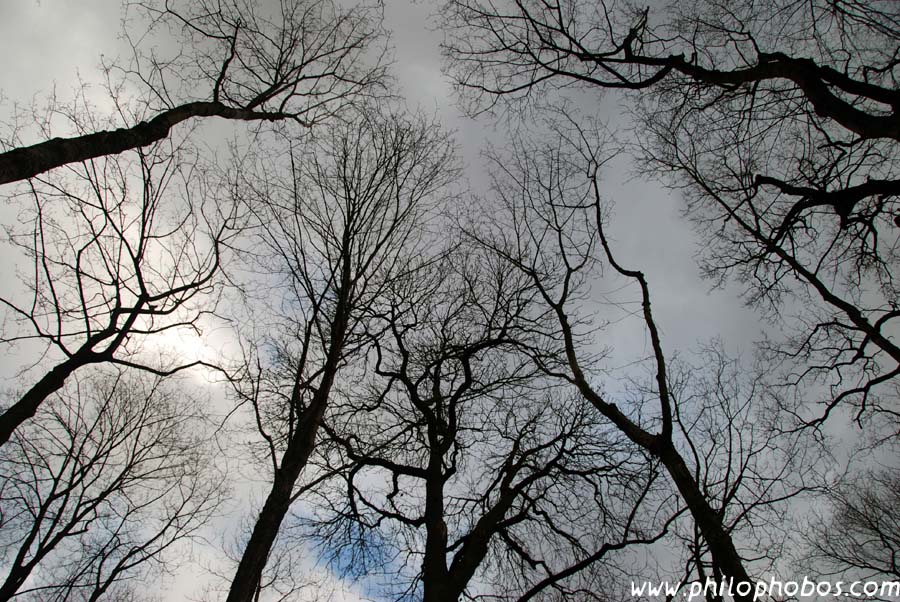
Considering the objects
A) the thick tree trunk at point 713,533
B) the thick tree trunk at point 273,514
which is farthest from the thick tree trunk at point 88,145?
the thick tree trunk at point 713,533

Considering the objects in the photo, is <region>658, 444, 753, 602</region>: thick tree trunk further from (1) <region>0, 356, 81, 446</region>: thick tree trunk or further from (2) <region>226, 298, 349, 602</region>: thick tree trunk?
(1) <region>0, 356, 81, 446</region>: thick tree trunk

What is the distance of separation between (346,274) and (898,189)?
6.55 m

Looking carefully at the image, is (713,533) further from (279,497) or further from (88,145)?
(88,145)

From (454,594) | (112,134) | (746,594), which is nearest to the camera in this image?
(746,594)

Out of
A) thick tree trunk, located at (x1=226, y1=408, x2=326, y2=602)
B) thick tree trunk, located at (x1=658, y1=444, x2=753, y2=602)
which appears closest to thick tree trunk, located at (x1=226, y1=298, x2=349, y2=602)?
thick tree trunk, located at (x1=226, y1=408, x2=326, y2=602)

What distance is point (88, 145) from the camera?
404 cm

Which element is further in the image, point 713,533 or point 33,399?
point 33,399

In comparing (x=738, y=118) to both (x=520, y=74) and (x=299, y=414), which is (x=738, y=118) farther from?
(x=299, y=414)

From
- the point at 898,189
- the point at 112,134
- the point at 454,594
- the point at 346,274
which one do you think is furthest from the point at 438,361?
the point at 898,189

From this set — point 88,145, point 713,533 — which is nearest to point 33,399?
point 88,145

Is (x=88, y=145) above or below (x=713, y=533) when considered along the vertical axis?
above

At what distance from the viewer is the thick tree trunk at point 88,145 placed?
345 cm

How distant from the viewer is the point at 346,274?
6.55 m

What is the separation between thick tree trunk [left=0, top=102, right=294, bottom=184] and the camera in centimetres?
345
